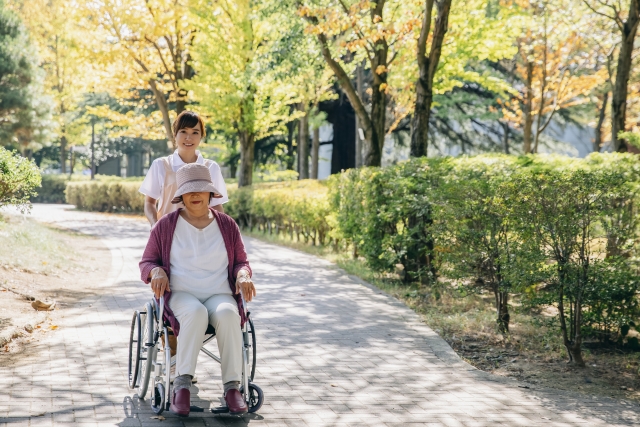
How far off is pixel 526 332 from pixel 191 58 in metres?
22.1

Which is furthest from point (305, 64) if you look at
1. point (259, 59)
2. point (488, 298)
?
point (488, 298)

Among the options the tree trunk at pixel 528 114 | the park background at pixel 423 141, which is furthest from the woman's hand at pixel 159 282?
the tree trunk at pixel 528 114

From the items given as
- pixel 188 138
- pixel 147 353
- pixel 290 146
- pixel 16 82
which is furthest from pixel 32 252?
pixel 290 146

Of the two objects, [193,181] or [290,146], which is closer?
[193,181]

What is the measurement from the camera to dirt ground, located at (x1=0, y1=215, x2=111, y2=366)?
7418mm

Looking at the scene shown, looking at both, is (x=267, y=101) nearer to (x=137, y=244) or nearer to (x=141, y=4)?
(x=141, y=4)

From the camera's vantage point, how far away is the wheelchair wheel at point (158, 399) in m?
4.74

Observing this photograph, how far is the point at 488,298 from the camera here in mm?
10406

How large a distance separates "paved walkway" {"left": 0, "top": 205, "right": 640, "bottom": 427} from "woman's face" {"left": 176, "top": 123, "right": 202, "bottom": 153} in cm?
168

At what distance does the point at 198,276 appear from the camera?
5020mm

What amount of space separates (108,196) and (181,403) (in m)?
35.0

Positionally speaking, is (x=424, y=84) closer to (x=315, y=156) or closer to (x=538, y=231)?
(x=538, y=231)

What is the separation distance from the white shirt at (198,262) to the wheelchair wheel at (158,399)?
0.59 meters

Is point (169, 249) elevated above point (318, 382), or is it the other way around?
point (169, 249)
